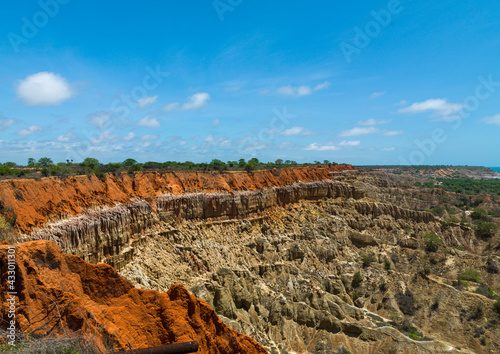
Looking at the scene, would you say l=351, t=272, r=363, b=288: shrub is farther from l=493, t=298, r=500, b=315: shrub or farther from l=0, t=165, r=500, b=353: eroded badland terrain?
l=493, t=298, r=500, b=315: shrub

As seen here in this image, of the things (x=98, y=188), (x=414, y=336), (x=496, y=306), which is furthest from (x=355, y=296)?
(x=98, y=188)

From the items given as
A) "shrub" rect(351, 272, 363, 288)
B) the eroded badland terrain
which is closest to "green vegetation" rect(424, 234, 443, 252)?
the eroded badland terrain

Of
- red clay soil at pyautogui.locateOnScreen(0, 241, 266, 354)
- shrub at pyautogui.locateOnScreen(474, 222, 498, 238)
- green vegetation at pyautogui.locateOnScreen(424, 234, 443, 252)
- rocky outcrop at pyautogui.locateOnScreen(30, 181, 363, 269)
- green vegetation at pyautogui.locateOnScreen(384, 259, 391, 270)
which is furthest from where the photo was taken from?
shrub at pyautogui.locateOnScreen(474, 222, 498, 238)

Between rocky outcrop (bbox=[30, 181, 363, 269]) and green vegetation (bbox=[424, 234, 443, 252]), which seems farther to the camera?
green vegetation (bbox=[424, 234, 443, 252])

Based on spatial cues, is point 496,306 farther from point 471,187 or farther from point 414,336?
point 471,187

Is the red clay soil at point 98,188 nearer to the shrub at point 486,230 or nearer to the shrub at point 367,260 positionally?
the shrub at point 367,260

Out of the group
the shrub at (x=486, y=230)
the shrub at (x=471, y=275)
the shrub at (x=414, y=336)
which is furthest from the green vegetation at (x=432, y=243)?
the shrub at (x=414, y=336)
